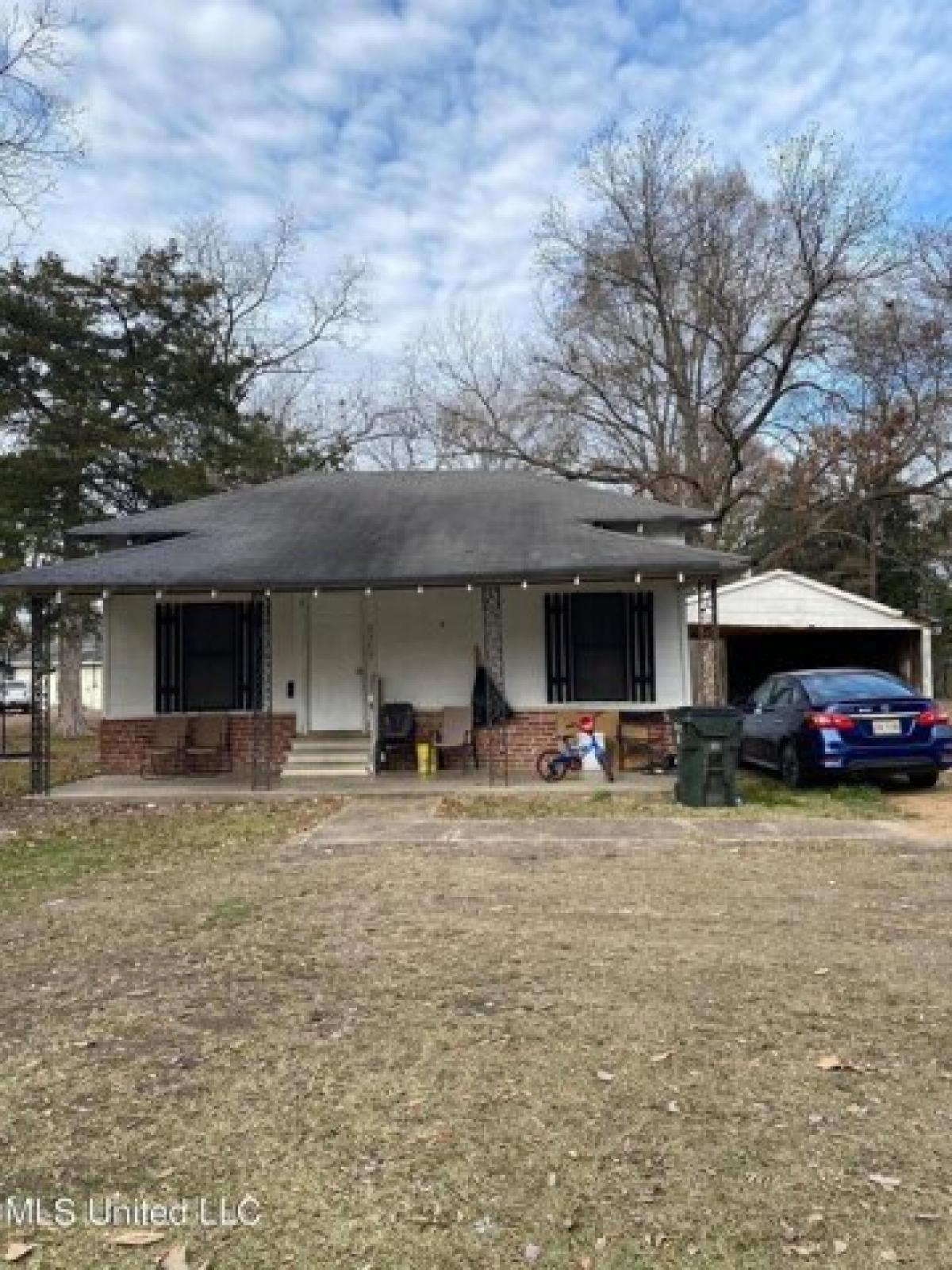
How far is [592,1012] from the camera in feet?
13.8

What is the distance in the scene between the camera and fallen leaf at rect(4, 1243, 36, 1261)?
8.45 feet

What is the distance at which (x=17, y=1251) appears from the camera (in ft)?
8.52

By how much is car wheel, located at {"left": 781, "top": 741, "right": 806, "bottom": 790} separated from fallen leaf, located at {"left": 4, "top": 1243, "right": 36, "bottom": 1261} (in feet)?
33.9

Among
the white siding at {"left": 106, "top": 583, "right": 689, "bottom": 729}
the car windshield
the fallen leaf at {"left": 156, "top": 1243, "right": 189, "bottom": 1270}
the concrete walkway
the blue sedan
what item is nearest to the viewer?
the fallen leaf at {"left": 156, "top": 1243, "right": 189, "bottom": 1270}

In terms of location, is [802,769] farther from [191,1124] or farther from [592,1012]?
[191,1124]

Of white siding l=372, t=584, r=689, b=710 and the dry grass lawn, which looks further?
white siding l=372, t=584, r=689, b=710

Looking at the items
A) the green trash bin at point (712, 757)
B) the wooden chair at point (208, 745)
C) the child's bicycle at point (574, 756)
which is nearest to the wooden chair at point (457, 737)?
the child's bicycle at point (574, 756)

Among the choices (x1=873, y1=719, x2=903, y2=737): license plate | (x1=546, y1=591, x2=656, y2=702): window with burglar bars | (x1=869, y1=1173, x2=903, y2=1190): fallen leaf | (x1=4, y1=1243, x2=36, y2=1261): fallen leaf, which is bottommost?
(x1=4, y1=1243, x2=36, y2=1261): fallen leaf

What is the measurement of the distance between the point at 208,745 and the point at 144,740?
0.99m

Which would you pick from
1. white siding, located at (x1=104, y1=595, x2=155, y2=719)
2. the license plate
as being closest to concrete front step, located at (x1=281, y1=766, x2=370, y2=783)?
white siding, located at (x1=104, y1=595, x2=155, y2=719)

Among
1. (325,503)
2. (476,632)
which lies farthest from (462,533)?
(325,503)

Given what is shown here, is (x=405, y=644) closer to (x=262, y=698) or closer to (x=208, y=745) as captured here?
(x=262, y=698)

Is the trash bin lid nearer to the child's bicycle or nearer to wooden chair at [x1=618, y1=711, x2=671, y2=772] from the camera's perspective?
the child's bicycle

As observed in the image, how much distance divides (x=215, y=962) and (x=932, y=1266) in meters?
3.54
